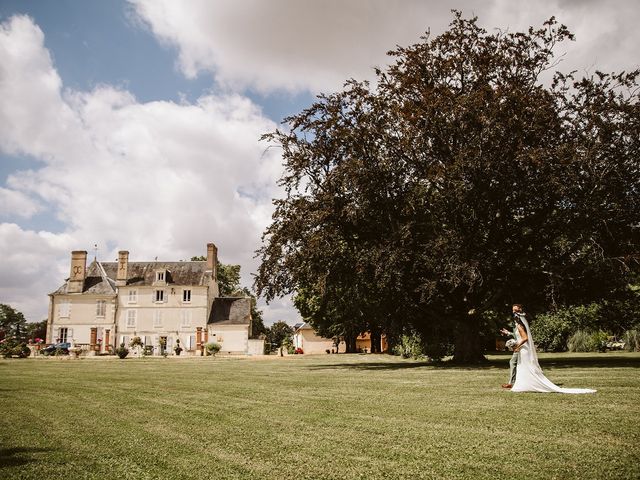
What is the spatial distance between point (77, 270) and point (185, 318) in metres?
13.1

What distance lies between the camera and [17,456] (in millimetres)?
5852

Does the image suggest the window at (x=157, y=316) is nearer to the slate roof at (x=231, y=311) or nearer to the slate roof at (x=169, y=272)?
the slate roof at (x=169, y=272)

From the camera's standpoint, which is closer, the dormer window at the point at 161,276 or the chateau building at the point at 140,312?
the chateau building at the point at 140,312

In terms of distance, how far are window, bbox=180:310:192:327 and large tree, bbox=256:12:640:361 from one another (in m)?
36.3

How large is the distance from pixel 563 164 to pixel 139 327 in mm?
49495

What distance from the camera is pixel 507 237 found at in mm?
22125

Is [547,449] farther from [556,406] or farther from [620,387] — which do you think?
[620,387]

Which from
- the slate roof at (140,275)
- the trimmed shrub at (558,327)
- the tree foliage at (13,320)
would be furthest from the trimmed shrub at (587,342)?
the tree foliage at (13,320)

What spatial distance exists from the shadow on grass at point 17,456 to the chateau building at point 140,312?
168 ft

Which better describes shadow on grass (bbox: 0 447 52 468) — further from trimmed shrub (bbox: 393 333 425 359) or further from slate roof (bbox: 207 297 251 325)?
slate roof (bbox: 207 297 251 325)

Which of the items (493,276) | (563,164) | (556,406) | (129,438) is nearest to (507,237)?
(493,276)

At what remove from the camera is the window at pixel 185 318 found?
5731 centimetres

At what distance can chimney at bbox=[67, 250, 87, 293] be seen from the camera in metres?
57.7

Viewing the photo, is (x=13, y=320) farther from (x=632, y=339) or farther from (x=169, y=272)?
(x=632, y=339)
